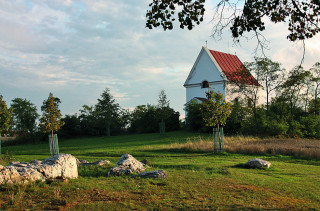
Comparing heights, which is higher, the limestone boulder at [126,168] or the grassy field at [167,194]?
the limestone boulder at [126,168]

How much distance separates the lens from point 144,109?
59438 mm

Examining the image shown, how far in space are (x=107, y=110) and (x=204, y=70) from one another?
2020cm

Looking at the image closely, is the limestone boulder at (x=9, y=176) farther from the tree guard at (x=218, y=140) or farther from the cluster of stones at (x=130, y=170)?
the tree guard at (x=218, y=140)

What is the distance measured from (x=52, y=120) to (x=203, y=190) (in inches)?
724

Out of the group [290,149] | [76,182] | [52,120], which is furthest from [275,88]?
[76,182]

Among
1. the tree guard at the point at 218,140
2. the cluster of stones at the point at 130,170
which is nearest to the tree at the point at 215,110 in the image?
the tree guard at the point at 218,140

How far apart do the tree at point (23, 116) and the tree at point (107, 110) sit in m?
11.8

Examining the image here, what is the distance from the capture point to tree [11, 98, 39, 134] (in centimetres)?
4784

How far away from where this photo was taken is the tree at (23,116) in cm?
4784

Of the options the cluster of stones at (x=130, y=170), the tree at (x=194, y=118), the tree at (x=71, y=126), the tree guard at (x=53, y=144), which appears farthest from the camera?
the tree at (x=71, y=126)

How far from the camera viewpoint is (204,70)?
49.0m

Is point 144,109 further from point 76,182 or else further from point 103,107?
point 76,182

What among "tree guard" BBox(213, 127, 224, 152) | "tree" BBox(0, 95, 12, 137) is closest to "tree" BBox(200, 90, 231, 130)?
"tree guard" BBox(213, 127, 224, 152)

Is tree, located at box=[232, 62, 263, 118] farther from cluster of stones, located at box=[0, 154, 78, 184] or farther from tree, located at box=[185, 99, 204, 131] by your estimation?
cluster of stones, located at box=[0, 154, 78, 184]
